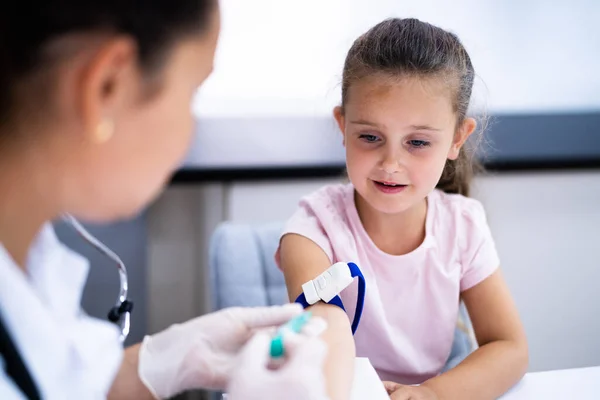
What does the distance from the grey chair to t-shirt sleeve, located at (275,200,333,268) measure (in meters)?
0.21

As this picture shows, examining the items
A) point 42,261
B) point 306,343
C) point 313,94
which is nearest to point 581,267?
point 313,94

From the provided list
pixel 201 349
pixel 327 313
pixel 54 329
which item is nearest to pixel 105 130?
pixel 54 329

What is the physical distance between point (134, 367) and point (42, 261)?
0.18 m

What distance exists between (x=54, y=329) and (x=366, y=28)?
1.34 m

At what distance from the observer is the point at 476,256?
1188mm

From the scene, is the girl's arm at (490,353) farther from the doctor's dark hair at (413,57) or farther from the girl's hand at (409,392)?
the doctor's dark hair at (413,57)

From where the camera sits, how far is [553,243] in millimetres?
1987

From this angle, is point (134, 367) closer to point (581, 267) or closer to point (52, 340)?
point (52, 340)

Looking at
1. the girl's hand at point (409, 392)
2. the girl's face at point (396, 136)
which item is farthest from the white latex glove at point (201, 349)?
the girl's face at point (396, 136)

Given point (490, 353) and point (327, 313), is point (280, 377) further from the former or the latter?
point (490, 353)

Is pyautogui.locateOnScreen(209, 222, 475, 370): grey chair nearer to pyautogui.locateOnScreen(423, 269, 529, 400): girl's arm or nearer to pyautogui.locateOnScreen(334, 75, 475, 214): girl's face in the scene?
pyautogui.locateOnScreen(423, 269, 529, 400): girl's arm

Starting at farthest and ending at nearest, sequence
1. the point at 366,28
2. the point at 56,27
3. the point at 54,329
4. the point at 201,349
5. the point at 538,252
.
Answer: the point at 538,252, the point at 366,28, the point at 201,349, the point at 54,329, the point at 56,27

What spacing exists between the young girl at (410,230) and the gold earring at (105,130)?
0.57 meters

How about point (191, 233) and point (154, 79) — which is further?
point (191, 233)
